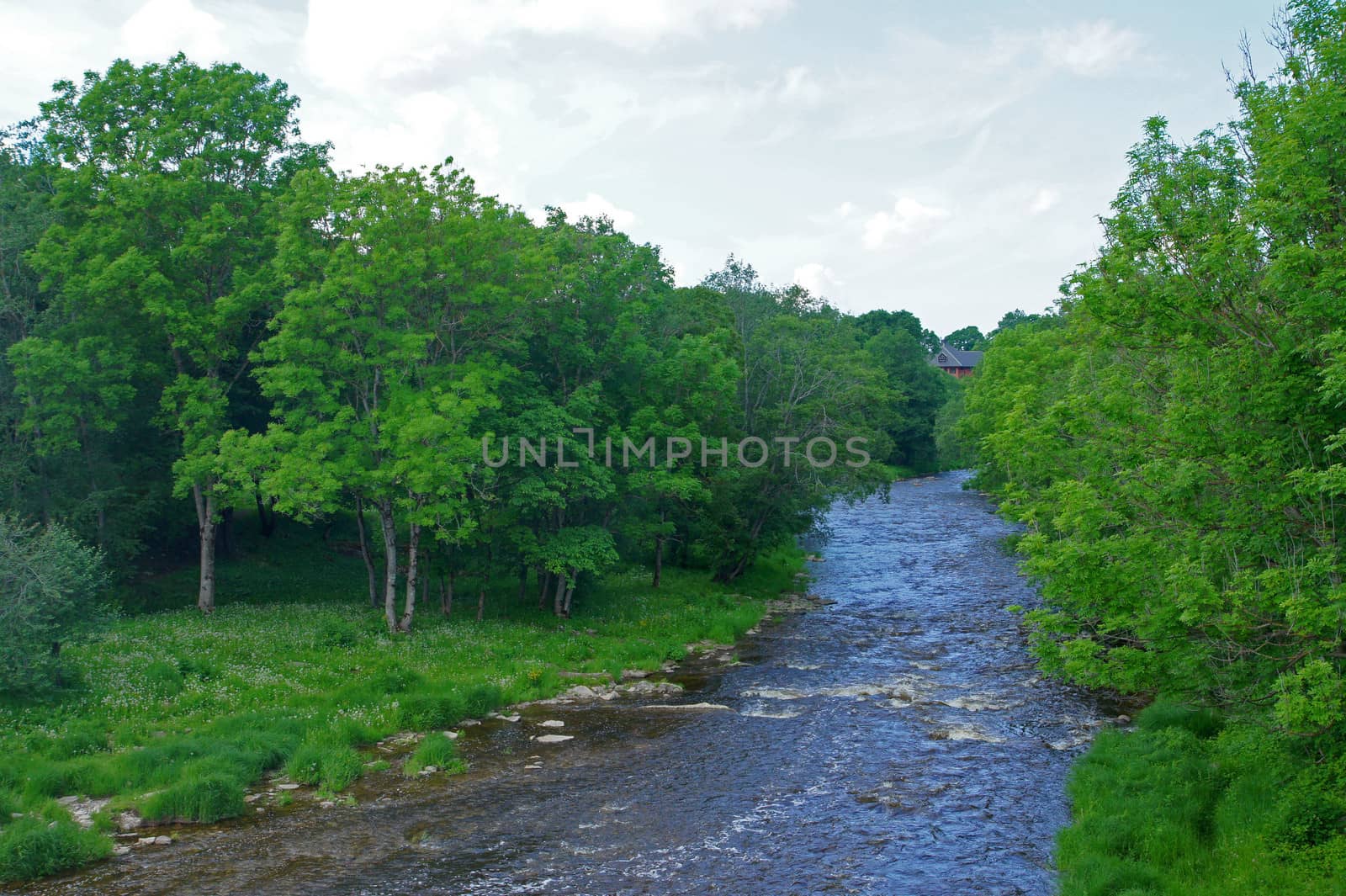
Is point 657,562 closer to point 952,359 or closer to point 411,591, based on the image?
point 411,591

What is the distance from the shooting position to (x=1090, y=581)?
15570 millimetres

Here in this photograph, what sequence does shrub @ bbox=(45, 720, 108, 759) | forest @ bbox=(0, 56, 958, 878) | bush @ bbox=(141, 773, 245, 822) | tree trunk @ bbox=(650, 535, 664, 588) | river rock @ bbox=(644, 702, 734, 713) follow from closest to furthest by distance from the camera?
bush @ bbox=(141, 773, 245, 822) < shrub @ bbox=(45, 720, 108, 759) < forest @ bbox=(0, 56, 958, 878) < river rock @ bbox=(644, 702, 734, 713) < tree trunk @ bbox=(650, 535, 664, 588)

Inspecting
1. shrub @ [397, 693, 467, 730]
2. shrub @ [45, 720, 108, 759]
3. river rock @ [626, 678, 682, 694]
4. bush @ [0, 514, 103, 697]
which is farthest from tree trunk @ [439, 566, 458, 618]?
shrub @ [45, 720, 108, 759]

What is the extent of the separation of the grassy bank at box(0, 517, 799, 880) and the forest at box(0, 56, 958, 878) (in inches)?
5.4

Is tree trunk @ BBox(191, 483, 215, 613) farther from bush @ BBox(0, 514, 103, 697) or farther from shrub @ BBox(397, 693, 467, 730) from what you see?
shrub @ BBox(397, 693, 467, 730)

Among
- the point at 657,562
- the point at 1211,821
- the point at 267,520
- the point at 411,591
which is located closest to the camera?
the point at 1211,821

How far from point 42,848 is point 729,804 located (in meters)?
11.8

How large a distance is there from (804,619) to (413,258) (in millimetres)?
20225

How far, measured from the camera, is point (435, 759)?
66.5ft

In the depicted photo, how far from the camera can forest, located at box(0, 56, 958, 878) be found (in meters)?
23.6

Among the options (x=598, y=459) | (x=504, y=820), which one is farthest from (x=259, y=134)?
(x=504, y=820)

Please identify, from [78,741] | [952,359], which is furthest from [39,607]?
[952,359]

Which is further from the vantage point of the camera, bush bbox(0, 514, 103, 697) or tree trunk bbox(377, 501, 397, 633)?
tree trunk bbox(377, 501, 397, 633)

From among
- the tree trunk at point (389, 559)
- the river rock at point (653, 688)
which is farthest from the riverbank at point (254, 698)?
the river rock at point (653, 688)
